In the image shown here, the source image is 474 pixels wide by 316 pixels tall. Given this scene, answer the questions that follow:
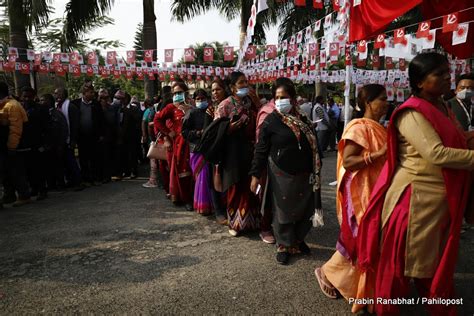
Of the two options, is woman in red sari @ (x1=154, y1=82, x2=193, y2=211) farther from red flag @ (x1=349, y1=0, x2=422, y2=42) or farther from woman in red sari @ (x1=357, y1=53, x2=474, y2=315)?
woman in red sari @ (x1=357, y1=53, x2=474, y2=315)

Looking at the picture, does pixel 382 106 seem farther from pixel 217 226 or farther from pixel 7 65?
pixel 7 65

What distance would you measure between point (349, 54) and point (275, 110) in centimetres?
365

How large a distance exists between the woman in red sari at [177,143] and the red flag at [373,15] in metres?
2.71

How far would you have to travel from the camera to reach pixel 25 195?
17.3 ft

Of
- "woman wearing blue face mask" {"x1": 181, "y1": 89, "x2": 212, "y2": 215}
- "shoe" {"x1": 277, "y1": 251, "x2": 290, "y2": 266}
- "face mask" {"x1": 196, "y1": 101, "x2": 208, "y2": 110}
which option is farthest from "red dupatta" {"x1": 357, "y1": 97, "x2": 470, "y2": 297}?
"face mask" {"x1": 196, "y1": 101, "x2": 208, "y2": 110}

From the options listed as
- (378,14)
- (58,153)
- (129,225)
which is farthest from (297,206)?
(58,153)

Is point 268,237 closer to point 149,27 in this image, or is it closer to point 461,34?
point 461,34

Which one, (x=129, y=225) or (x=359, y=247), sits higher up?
(x=359, y=247)

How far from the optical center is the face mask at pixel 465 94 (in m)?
3.43

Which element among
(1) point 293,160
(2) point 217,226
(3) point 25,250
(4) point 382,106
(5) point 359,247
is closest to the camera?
(5) point 359,247

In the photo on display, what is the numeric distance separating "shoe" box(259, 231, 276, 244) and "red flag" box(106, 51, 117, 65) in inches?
392

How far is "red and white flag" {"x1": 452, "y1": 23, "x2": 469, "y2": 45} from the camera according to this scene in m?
5.61

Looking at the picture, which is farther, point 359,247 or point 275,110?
point 275,110

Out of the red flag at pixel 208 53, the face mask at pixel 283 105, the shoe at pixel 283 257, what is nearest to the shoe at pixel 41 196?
the shoe at pixel 283 257
